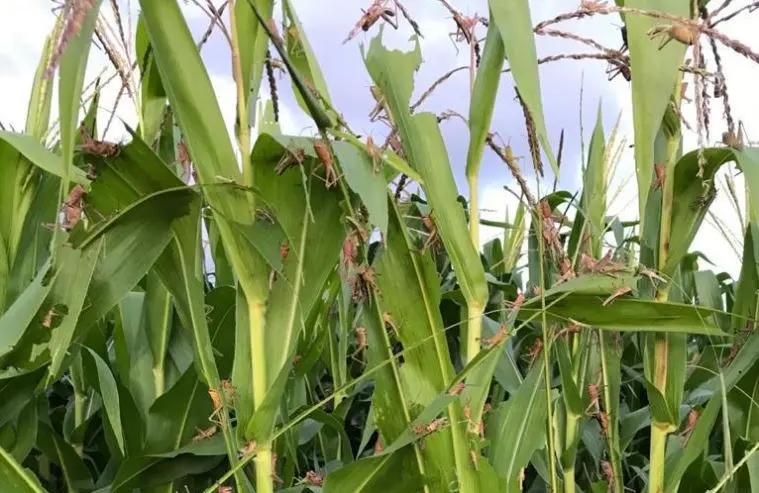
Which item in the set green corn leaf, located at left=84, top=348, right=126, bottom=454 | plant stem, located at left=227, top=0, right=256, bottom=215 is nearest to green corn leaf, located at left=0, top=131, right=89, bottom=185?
plant stem, located at left=227, top=0, right=256, bottom=215

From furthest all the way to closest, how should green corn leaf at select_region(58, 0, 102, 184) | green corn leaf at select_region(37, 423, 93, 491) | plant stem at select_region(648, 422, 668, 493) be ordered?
green corn leaf at select_region(37, 423, 93, 491), plant stem at select_region(648, 422, 668, 493), green corn leaf at select_region(58, 0, 102, 184)

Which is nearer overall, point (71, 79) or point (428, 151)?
point (71, 79)

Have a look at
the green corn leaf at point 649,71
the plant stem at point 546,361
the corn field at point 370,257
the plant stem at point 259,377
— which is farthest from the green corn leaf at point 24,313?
the green corn leaf at point 649,71

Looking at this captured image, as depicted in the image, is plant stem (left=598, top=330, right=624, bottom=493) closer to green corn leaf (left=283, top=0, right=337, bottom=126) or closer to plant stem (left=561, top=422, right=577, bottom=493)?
plant stem (left=561, top=422, right=577, bottom=493)

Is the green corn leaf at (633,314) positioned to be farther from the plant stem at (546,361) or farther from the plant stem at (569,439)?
the plant stem at (569,439)

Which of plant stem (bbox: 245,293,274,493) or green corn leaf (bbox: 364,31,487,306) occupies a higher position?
green corn leaf (bbox: 364,31,487,306)

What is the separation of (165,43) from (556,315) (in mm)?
386

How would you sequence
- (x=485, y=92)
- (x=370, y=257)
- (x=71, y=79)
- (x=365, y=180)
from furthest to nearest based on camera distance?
(x=370, y=257) → (x=485, y=92) → (x=365, y=180) → (x=71, y=79)

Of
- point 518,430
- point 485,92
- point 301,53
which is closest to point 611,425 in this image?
point 518,430

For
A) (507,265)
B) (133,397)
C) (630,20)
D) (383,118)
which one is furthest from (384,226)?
(507,265)

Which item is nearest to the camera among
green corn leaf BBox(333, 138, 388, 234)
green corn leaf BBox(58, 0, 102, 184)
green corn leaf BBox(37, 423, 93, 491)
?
green corn leaf BBox(58, 0, 102, 184)

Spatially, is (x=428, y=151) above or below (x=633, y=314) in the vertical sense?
above

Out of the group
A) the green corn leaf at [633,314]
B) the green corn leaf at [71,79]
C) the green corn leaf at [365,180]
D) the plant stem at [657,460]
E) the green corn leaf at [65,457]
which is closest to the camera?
the green corn leaf at [71,79]

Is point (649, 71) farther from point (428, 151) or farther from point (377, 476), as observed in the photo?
point (377, 476)
